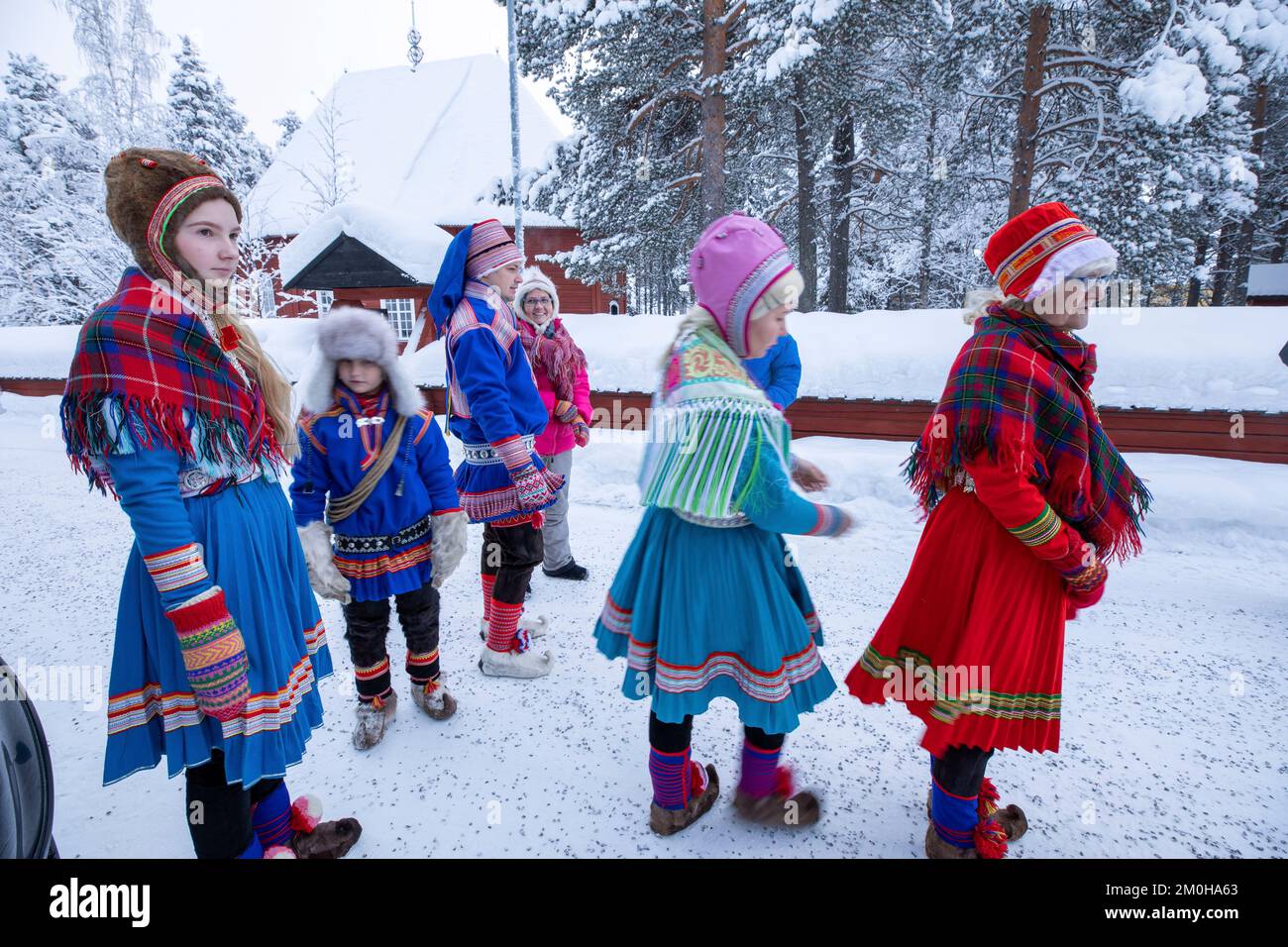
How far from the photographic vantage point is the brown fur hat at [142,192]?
1565 millimetres

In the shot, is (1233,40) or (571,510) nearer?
(571,510)

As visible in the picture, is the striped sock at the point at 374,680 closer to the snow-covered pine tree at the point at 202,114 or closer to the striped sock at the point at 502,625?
the striped sock at the point at 502,625

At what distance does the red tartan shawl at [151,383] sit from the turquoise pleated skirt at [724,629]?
1273mm

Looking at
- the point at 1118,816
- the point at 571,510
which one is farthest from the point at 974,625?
the point at 571,510

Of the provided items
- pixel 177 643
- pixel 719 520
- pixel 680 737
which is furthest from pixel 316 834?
pixel 719 520

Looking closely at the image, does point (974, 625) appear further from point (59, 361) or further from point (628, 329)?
point (59, 361)

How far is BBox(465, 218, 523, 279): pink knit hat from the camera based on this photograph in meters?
2.91

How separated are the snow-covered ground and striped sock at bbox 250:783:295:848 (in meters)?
0.30

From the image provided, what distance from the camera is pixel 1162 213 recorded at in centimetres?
995

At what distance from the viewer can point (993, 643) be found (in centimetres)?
189

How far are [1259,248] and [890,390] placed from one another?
70.8 feet

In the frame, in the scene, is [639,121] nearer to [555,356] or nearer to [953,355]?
[953,355]

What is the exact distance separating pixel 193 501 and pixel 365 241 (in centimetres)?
643

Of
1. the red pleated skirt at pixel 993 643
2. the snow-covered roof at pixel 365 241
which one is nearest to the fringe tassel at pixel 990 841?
the red pleated skirt at pixel 993 643
